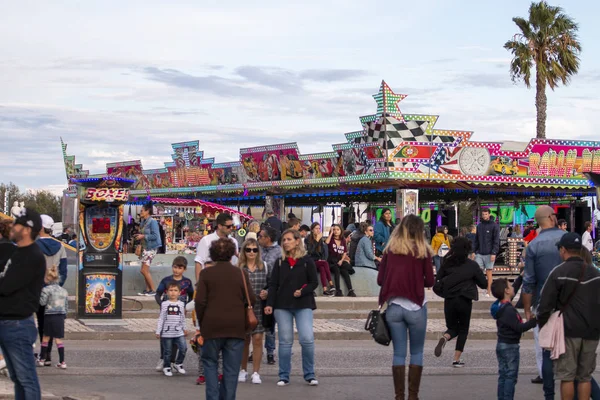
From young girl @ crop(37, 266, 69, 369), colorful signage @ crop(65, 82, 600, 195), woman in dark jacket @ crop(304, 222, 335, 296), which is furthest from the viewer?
colorful signage @ crop(65, 82, 600, 195)

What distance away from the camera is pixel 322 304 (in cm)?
1653

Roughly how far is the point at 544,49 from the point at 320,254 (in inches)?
1058

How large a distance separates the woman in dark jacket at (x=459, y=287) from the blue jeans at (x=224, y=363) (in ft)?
13.3

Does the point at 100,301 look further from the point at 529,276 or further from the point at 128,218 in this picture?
the point at 128,218

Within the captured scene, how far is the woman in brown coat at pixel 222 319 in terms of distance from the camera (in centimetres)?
756

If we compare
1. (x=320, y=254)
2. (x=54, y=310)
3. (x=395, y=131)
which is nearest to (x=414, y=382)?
(x=54, y=310)

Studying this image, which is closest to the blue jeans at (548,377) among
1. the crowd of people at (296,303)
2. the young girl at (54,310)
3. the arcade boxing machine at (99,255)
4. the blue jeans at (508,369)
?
the crowd of people at (296,303)

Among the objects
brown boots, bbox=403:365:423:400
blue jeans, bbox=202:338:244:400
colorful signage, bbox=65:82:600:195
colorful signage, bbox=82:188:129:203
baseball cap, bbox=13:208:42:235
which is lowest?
brown boots, bbox=403:365:423:400

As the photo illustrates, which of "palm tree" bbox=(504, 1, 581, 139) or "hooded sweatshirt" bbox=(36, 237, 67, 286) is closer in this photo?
"hooded sweatshirt" bbox=(36, 237, 67, 286)

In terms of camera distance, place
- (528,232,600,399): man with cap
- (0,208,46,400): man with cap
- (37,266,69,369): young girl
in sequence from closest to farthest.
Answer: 1. (0,208,46,400): man with cap
2. (528,232,600,399): man with cap
3. (37,266,69,369): young girl

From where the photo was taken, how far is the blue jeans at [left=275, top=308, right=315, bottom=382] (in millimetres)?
9602

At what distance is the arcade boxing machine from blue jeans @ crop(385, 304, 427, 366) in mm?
6908

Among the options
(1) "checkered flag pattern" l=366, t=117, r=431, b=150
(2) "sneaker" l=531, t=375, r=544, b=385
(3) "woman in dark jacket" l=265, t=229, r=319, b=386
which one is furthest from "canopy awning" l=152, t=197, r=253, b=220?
(2) "sneaker" l=531, t=375, r=544, b=385

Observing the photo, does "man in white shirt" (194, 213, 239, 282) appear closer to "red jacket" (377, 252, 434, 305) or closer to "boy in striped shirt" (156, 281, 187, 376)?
"boy in striped shirt" (156, 281, 187, 376)
